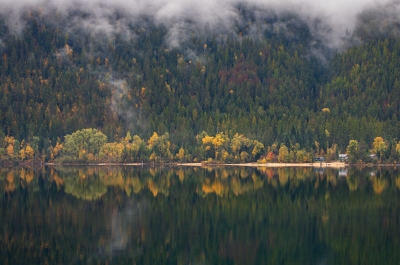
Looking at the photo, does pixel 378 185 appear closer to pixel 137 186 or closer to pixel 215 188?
pixel 215 188

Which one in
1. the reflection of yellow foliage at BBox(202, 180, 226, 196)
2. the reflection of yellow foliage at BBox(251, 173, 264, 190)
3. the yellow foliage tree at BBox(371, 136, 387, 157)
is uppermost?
the yellow foliage tree at BBox(371, 136, 387, 157)

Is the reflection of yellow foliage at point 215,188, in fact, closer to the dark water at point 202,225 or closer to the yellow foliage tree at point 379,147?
the dark water at point 202,225

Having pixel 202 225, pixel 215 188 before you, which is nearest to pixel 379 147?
pixel 215 188

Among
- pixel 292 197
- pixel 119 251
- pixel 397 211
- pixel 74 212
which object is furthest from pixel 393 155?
pixel 119 251

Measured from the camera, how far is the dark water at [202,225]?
175 feet

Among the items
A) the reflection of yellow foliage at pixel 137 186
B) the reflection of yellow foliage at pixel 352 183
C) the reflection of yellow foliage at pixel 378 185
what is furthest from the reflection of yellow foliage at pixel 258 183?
the reflection of yellow foliage at pixel 137 186

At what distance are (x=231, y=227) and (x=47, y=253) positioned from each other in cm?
1951

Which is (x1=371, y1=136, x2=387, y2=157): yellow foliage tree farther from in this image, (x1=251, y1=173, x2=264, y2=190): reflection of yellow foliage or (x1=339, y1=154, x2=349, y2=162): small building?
(x1=251, y1=173, x2=264, y2=190): reflection of yellow foliage

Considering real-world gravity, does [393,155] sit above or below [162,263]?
above

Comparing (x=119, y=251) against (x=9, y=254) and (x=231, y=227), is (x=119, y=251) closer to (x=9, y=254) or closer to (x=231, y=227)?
(x=9, y=254)

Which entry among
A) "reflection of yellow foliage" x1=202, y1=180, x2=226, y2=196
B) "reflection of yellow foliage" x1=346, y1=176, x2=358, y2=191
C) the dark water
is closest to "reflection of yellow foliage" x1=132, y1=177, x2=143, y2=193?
the dark water

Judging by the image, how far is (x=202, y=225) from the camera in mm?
67125

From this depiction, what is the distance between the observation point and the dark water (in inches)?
2105

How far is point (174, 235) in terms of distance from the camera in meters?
61.6
